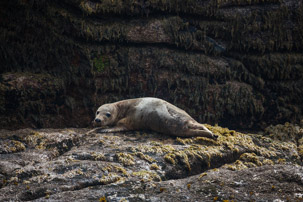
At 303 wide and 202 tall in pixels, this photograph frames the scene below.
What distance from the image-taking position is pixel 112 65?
924 cm

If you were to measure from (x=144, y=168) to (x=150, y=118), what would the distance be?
2.32m

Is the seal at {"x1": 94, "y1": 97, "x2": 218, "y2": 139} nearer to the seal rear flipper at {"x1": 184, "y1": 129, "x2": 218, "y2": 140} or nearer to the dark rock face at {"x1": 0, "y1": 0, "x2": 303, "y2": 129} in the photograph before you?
the seal rear flipper at {"x1": 184, "y1": 129, "x2": 218, "y2": 140}

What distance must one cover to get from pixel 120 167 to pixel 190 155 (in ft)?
4.99

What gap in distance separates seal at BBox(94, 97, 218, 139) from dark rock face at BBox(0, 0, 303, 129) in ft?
3.84

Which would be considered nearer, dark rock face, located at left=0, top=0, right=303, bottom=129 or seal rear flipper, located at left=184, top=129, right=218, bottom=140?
seal rear flipper, located at left=184, top=129, right=218, bottom=140

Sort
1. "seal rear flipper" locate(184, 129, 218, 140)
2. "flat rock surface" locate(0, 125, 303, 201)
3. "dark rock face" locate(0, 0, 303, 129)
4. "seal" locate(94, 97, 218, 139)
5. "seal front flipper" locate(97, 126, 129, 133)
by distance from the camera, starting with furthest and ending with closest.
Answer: "dark rock face" locate(0, 0, 303, 129), "seal front flipper" locate(97, 126, 129, 133), "seal" locate(94, 97, 218, 139), "seal rear flipper" locate(184, 129, 218, 140), "flat rock surface" locate(0, 125, 303, 201)

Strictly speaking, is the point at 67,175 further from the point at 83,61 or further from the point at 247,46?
the point at 247,46

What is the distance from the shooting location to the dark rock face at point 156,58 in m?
8.59

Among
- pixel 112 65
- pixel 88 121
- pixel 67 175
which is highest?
pixel 112 65

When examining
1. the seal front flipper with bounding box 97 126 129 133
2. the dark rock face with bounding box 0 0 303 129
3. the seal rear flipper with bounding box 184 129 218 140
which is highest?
the dark rock face with bounding box 0 0 303 129

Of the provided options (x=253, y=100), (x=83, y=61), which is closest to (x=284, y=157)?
(x=253, y=100)

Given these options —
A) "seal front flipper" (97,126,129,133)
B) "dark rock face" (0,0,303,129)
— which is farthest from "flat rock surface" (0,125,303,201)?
"dark rock face" (0,0,303,129)

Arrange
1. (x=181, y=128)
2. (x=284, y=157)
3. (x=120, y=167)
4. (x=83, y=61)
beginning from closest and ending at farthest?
(x=120, y=167), (x=284, y=157), (x=181, y=128), (x=83, y=61)

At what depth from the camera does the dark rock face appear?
859 centimetres
